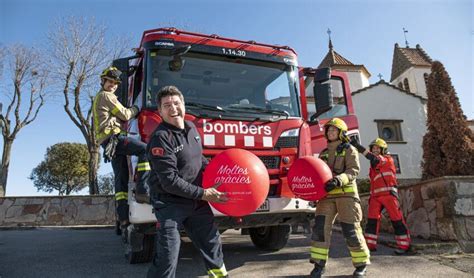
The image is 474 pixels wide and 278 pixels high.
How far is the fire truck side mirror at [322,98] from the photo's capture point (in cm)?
429

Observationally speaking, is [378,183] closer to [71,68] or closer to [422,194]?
[422,194]

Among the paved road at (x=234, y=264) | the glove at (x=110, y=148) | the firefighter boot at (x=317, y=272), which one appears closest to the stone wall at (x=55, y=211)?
the paved road at (x=234, y=264)

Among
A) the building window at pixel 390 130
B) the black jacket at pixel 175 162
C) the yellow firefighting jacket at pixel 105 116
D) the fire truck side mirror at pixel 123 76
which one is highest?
the building window at pixel 390 130

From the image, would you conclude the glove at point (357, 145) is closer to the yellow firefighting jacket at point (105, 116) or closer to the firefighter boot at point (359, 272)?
the firefighter boot at point (359, 272)

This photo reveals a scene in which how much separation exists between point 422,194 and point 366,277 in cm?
277

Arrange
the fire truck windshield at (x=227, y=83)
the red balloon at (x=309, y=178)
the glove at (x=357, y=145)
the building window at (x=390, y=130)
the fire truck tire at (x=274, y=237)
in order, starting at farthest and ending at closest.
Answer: the building window at (x=390, y=130)
the fire truck tire at (x=274, y=237)
the glove at (x=357, y=145)
the fire truck windshield at (x=227, y=83)
the red balloon at (x=309, y=178)

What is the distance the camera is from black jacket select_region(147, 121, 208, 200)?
7.13ft

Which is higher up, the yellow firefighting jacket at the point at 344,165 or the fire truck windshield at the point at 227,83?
the fire truck windshield at the point at 227,83

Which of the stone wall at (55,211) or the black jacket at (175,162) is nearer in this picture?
the black jacket at (175,162)

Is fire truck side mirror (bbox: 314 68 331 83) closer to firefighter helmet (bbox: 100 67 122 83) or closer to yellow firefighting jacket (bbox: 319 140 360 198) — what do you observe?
yellow firefighting jacket (bbox: 319 140 360 198)

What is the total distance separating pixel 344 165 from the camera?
374 centimetres

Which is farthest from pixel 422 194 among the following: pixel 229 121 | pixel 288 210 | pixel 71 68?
pixel 71 68

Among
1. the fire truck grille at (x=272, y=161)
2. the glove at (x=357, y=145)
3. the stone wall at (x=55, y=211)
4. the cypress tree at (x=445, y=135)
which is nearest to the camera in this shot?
the fire truck grille at (x=272, y=161)

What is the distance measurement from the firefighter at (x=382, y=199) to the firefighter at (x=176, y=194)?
2.87 meters
